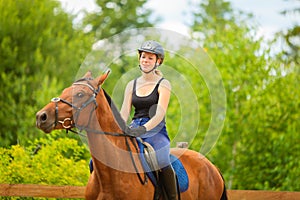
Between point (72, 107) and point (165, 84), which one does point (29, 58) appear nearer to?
point (165, 84)

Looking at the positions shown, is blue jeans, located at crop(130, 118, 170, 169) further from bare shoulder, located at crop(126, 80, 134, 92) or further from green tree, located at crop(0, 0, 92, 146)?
green tree, located at crop(0, 0, 92, 146)

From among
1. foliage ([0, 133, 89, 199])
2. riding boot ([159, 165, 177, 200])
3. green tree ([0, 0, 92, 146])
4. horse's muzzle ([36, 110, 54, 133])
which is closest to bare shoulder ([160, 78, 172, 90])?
riding boot ([159, 165, 177, 200])

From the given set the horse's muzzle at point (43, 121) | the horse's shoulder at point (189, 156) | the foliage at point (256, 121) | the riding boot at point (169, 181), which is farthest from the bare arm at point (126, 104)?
the foliage at point (256, 121)

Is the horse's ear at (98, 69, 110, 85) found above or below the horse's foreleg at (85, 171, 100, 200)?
above

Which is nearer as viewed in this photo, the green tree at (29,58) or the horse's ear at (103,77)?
→ the horse's ear at (103,77)

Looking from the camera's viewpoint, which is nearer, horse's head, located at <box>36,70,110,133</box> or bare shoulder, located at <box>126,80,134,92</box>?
horse's head, located at <box>36,70,110,133</box>

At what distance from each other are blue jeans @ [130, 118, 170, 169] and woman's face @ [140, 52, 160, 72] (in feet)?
1.77

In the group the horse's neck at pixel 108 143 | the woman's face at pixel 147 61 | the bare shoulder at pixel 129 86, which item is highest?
the woman's face at pixel 147 61

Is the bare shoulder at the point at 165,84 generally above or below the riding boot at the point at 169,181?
above

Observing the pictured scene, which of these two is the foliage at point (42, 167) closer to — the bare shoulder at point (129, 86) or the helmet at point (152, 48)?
the bare shoulder at point (129, 86)

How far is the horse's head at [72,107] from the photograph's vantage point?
5715mm

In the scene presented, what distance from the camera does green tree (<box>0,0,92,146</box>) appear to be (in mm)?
19906

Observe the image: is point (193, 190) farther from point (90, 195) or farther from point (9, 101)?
point (9, 101)

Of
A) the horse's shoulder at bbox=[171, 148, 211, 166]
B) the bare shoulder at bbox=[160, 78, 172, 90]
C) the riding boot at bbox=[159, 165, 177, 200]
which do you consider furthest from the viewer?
the horse's shoulder at bbox=[171, 148, 211, 166]
